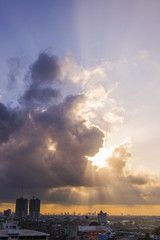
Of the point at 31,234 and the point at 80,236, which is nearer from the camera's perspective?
the point at 31,234

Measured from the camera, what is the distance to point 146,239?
568 ft

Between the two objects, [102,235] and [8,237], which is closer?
[8,237]

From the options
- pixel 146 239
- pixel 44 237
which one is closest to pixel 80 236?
pixel 146 239

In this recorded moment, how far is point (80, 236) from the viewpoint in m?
199

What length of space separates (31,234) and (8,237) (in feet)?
37.6

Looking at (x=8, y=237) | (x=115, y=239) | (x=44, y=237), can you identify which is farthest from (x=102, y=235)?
(x=8, y=237)

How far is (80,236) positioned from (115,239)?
3197 centimetres

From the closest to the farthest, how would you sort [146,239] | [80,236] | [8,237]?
[8,237] < [146,239] < [80,236]

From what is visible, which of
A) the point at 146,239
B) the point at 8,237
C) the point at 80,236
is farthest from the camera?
the point at 80,236

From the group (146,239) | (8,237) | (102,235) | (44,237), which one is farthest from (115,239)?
(8,237)

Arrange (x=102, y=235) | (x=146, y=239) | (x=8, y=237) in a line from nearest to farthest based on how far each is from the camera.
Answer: (x=8, y=237) < (x=146, y=239) < (x=102, y=235)

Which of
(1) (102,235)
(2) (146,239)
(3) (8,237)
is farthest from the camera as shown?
(1) (102,235)

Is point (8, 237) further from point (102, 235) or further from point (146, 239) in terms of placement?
point (146, 239)

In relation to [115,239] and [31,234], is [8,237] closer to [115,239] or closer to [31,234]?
[31,234]
